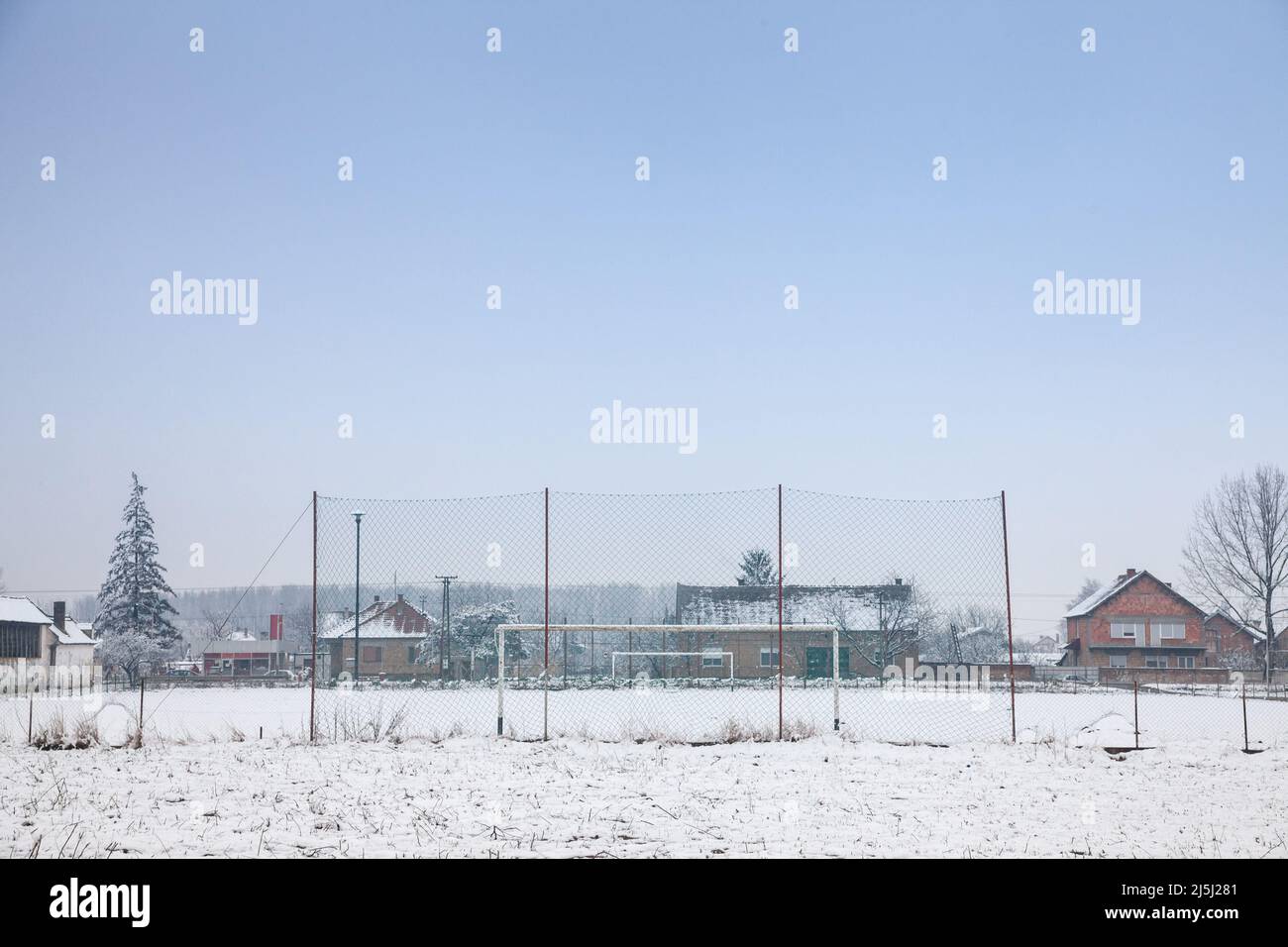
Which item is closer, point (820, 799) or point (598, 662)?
point (820, 799)

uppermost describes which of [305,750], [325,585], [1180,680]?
[325,585]

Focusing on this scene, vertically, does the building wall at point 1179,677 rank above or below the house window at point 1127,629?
below

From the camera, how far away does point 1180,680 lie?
44.4m

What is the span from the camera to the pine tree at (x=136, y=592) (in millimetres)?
49344

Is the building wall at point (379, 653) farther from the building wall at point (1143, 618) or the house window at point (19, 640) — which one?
the building wall at point (1143, 618)

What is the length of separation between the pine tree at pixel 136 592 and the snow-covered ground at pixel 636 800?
4129 centimetres

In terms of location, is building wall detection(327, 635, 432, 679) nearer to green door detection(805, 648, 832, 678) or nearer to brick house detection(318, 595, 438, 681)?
brick house detection(318, 595, 438, 681)

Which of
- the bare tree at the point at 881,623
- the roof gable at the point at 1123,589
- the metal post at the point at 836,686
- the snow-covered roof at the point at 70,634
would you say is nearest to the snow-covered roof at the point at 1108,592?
the roof gable at the point at 1123,589

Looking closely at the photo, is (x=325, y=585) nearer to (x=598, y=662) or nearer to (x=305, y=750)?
(x=305, y=750)

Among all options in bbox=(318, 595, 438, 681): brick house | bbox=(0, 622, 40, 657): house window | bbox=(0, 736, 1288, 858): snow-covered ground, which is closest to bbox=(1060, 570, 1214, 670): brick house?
bbox=(318, 595, 438, 681): brick house

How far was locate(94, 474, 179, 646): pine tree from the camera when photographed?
49.3 metres
